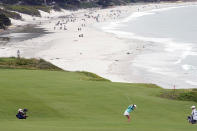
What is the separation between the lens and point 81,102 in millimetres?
31938

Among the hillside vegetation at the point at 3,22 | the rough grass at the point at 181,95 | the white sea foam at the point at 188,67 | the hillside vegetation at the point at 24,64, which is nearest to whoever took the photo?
the rough grass at the point at 181,95

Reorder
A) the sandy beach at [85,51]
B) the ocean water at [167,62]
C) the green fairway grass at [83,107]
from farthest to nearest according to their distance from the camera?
the sandy beach at [85,51] < the ocean water at [167,62] < the green fairway grass at [83,107]

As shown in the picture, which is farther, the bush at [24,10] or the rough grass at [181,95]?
the bush at [24,10]

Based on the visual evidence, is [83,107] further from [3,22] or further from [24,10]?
[24,10]

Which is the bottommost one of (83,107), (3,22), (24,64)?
(3,22)

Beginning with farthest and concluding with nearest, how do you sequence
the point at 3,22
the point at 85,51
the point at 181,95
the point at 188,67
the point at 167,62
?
the point at 3,22 → the point at 85,51 → the point at 167,62 → the point at 188,67 → the point at 181,95

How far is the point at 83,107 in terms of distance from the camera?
101ft

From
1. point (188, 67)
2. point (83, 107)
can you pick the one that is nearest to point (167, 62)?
point (188, 67)

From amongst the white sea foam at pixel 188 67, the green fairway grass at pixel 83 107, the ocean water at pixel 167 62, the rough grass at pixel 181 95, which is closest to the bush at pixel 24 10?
the ocean water at pixel 167 62

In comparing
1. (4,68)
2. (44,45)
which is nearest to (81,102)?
(4,68)

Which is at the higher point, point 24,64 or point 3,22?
point 24,64

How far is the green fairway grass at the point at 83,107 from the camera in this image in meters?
24.8

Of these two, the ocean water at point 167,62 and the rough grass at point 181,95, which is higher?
the rough grass at point 181,95

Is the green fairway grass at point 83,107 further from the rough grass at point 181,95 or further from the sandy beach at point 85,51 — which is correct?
the sandy beach at point 85,51
